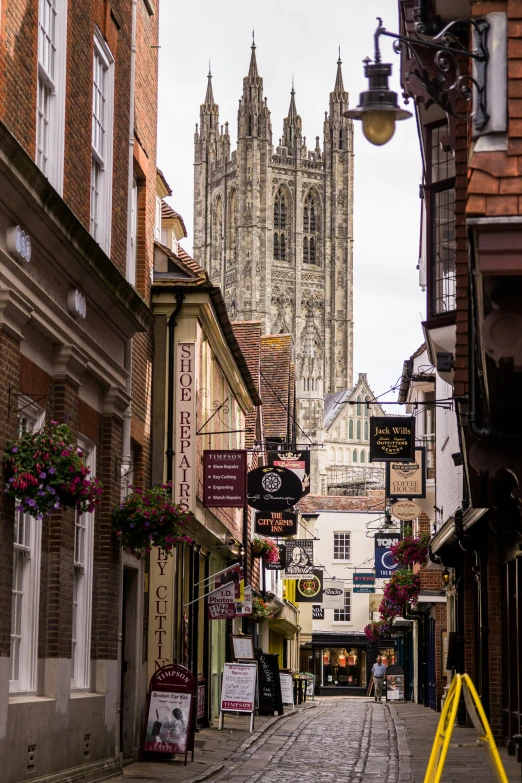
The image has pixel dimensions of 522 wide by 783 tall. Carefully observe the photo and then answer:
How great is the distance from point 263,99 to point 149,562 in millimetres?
123235

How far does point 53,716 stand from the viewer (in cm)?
1245

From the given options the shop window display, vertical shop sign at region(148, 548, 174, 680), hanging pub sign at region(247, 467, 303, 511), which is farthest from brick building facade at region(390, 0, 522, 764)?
the shop window display

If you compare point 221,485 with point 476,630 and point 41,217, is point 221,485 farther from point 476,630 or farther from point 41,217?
point 41,217

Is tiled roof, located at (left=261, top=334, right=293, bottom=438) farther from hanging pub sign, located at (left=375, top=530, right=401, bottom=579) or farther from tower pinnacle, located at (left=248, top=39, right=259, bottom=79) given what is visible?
tower pinnacle, located at (left=248, top=39, right=259, bottom=79)

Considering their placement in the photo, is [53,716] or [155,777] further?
[155,777]

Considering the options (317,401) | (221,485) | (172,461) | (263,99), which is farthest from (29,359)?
(263,99)

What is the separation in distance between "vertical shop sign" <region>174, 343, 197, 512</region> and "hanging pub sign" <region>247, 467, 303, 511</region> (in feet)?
25.4

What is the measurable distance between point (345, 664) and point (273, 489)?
179ft

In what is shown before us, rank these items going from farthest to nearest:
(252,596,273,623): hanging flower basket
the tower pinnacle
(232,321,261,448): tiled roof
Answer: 1. the tower pinnacle
2. (232,321,261,448): tiled roof
3. (252,596,273,623): hanging flower basket

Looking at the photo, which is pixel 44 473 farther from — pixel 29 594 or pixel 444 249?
pixel 444 249

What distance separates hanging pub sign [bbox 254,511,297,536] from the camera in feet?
106

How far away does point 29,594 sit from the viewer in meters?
12.2

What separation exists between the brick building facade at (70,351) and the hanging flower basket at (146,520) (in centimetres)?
15

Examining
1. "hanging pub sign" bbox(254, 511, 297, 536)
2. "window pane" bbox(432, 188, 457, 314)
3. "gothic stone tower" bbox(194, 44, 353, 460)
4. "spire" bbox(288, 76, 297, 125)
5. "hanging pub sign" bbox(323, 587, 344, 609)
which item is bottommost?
"hanging pub sign" bbox(323, 587, 344, 609)
